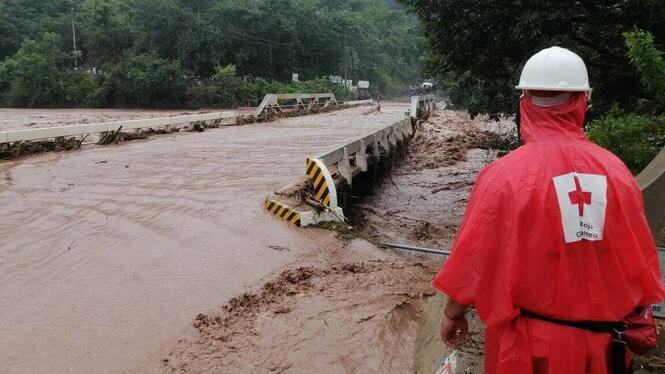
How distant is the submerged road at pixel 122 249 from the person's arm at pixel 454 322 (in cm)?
273

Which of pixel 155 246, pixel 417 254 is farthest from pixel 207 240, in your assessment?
pixel 417 254

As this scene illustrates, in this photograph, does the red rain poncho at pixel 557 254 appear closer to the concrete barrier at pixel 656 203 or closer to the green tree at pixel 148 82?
the concrete barrier at pixel 656 203

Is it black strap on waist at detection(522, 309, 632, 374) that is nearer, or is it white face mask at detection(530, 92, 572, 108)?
black strap on waist at detection(522, 309, 632, 374)

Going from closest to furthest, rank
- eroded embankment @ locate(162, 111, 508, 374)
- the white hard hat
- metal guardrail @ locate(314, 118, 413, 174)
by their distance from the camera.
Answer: the white hard hat, eroded embankment @ locate(162, 111, 508, 374), metal guardrail @ locate(314, 118, 413, 174)

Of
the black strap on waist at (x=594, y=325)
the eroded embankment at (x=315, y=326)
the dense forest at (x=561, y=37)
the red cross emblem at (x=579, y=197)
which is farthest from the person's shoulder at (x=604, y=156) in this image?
the dense forest at (x=561, y=37)

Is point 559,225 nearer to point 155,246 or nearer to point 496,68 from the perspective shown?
point 155,246

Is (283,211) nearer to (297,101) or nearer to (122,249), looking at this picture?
(122,249)

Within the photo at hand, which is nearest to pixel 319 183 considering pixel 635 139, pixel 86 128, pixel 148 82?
pixel 635 139

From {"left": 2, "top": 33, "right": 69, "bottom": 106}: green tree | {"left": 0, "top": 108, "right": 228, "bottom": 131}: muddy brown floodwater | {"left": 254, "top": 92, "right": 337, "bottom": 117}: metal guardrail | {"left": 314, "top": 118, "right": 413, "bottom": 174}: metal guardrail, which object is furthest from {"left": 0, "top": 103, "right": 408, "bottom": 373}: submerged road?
{"left": 2, "top": 33, "right": 69, "bottom": 106}: green tree

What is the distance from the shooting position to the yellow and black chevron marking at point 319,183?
25.4ft

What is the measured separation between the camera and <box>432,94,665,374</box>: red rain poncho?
1.76m

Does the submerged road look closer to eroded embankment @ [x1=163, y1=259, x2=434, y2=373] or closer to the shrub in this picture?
eroded embankment @ [x1=163, y1=259, x2=434, y2=373]

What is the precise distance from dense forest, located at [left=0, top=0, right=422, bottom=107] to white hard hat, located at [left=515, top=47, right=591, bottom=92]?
41.7 meters

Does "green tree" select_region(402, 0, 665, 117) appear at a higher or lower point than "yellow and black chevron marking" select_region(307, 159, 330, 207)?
higher
